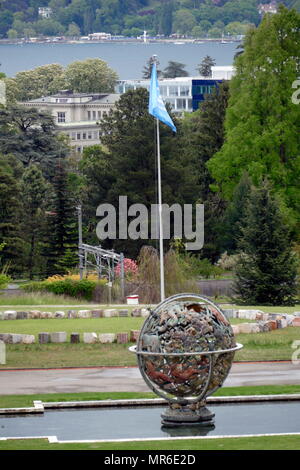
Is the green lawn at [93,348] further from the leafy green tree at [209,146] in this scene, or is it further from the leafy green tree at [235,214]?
the leafy green tree at [209,146]

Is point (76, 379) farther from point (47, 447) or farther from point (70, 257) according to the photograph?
point (70, 257)

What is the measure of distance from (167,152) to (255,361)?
50.6 m

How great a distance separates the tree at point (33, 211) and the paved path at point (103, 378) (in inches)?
1871

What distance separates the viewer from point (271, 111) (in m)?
80.0

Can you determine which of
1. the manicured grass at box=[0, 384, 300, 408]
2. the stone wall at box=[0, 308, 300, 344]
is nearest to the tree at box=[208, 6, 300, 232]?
the stone wall at box=[0, 308, 300, 344]

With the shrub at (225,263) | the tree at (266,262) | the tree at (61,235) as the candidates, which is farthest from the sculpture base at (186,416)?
the tree at (61,235)

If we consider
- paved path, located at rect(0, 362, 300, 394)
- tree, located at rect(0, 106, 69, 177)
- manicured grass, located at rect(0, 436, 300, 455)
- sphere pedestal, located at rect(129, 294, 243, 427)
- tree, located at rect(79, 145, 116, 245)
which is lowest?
tree, located at rect(0, 106, 69, 177)

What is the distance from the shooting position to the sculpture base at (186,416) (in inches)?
1195

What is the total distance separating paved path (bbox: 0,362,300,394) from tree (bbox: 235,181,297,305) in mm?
21725

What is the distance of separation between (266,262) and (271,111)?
19423mm

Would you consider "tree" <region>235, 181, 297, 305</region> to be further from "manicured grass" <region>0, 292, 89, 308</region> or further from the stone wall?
the stone wall

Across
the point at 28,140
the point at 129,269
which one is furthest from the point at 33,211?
the point at 28,140

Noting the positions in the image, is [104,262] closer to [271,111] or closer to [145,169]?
[145,169]

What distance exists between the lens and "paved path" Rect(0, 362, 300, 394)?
35.9m
